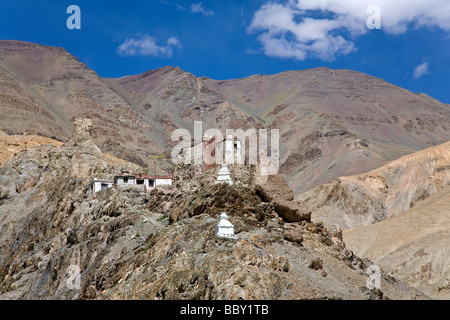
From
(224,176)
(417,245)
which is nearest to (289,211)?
(224,176)

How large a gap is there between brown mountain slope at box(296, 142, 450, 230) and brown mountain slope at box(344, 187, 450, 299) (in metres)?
22.3

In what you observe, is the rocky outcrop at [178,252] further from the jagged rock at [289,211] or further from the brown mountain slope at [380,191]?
the brown mountain slope at [380,191]

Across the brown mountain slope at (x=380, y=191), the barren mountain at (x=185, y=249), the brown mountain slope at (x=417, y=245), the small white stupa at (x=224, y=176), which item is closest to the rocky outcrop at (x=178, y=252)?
the barren mountain at (x=185, y=249)

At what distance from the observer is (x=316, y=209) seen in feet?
465

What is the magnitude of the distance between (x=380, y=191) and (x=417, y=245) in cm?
6452

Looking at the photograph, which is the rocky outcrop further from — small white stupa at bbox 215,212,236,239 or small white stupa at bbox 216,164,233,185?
small white stupa at bbox 216,164,233,185

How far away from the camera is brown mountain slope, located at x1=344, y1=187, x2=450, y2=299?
81.6 meters

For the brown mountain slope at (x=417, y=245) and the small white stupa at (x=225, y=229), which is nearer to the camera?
the small white stupa at (x=225, y=229)

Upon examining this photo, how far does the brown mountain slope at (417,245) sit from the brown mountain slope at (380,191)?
22.3 meters

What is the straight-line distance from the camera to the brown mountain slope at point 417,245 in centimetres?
8162

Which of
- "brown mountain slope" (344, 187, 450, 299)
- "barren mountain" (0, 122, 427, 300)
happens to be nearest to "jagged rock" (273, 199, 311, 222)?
"barren mountain" (0, 122, 427, 300)

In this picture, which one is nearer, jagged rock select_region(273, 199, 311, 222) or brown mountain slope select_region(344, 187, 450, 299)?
jagged rock select_region(273, 199, 311, 222)

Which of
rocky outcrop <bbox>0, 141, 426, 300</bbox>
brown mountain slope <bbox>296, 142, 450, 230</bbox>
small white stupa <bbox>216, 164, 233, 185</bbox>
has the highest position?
brown mountain slope <bbox>296, 142, 450, 230</bbox>
